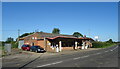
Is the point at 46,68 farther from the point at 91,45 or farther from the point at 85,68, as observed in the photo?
the point at 91,45

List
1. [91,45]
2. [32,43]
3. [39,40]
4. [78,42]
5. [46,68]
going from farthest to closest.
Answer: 1. [91,45]
2. [78,42]
3. [32,43]
4. [39,40]
5. [46,68]

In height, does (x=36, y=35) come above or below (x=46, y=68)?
above

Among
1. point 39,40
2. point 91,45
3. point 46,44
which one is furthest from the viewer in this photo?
point 91,45

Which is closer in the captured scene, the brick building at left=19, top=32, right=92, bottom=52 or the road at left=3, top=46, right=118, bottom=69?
the road at left=3, top=46, right=118, bottom=69

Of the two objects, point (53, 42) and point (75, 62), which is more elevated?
point (53, 42)

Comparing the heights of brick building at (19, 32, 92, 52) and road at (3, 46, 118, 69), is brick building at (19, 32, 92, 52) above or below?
above

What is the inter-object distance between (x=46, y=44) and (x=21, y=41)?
688 inches

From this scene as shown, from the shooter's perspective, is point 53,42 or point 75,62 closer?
point 75,62

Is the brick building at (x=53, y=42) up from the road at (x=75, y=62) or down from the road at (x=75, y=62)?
up

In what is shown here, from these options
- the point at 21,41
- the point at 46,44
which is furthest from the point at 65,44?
the point at 21,41

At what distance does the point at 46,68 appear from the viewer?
40.0ft

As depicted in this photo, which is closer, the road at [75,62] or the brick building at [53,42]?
the road at [75,62]

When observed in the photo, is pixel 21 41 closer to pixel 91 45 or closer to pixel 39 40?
pixel 39 40

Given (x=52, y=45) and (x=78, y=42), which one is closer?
(x=52, y=45)
